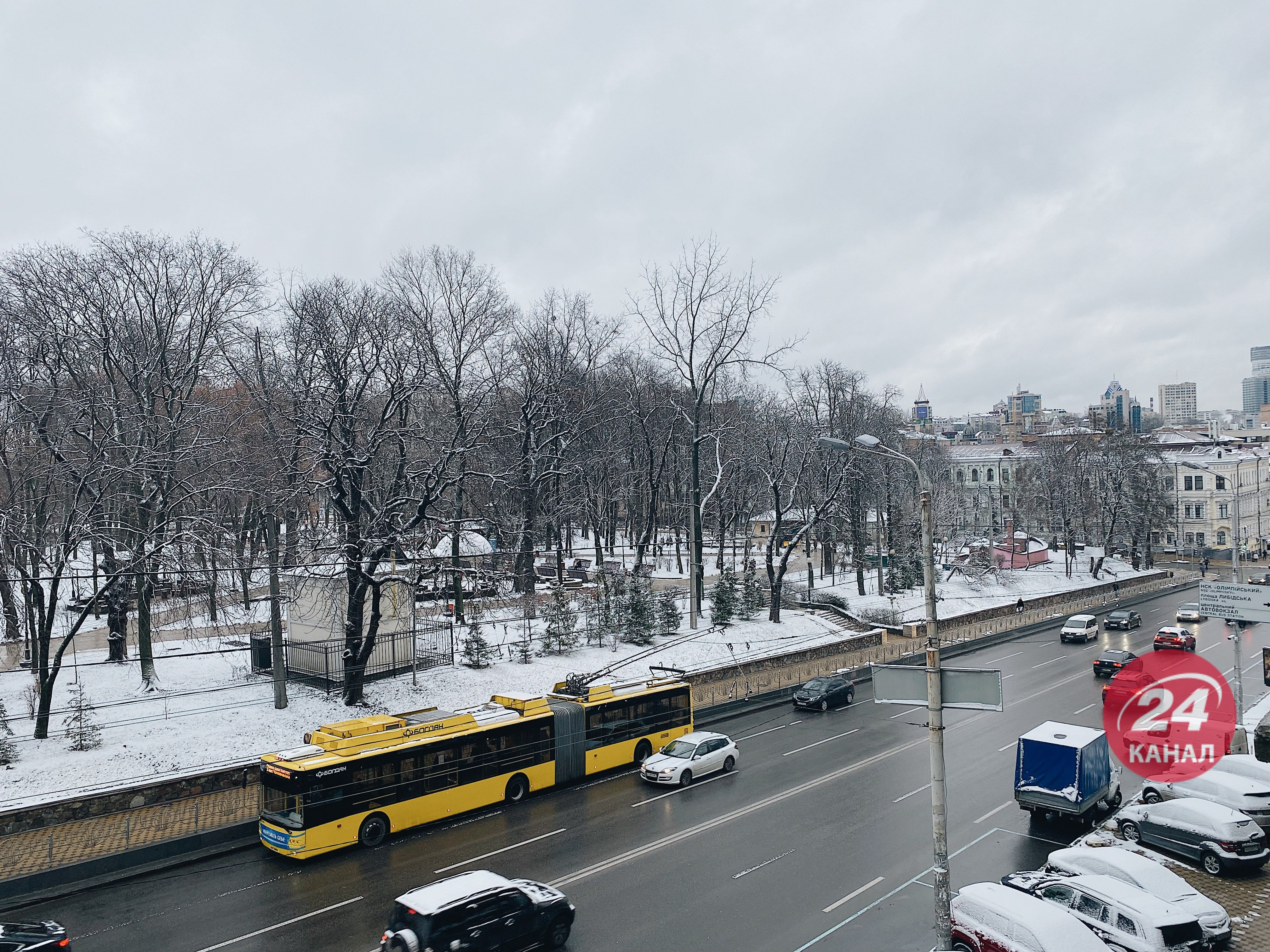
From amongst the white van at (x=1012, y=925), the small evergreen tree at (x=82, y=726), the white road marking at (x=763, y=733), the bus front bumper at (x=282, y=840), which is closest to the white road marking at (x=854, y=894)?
the white van at (x=1012, y=925)

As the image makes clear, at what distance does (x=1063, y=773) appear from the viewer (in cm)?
1708

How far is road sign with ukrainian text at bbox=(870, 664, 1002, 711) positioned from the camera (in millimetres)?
10398

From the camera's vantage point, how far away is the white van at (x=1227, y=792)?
54.4 ft

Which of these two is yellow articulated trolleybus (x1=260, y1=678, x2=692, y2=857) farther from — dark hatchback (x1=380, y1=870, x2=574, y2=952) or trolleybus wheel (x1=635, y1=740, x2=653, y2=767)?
dark hatchback (x1=380, y1=870, x2=574, y2=952)

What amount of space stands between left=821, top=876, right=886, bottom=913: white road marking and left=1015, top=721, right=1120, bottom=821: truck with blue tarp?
463cm

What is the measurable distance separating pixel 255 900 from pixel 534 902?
5.75m

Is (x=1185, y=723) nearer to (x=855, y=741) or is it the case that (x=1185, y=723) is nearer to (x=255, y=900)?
(x=855, y=741)

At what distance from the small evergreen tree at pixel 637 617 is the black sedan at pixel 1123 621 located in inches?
1100

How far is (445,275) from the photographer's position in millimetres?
42156

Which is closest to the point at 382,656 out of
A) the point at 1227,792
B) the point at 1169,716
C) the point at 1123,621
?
the point at 1227,792

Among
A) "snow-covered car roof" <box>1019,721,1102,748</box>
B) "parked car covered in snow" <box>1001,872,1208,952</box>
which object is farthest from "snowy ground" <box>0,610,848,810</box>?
"parked car covered in snow" <box>1001,872,1208,952</box>

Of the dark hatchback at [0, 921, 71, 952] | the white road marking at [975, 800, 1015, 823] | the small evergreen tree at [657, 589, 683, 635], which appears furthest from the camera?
the small evergreen tree at [657, 589, 683, 635]

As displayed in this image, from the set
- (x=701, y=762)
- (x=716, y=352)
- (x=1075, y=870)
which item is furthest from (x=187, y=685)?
(x=716, y=352)

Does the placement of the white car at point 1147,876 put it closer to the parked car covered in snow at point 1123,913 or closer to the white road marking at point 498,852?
the parked car covered in snow at point 1123,913
